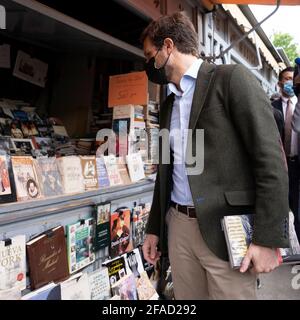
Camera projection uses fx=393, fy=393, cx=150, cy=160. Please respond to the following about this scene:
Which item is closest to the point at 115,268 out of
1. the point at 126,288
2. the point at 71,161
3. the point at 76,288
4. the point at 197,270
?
the point at 126,288

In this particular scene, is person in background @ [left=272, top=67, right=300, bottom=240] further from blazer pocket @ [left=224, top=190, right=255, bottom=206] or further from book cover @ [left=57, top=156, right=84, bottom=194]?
blazer pocket @ [left=224, top=190, right=255, bottom=206]

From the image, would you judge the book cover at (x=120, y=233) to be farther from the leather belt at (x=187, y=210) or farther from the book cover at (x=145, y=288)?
the leather belt at (x=187, y=210)

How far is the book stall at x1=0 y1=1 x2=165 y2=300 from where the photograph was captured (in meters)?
2.18

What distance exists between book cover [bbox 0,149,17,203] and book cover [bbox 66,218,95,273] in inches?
16.7

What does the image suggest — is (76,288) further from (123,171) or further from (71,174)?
(123,171)

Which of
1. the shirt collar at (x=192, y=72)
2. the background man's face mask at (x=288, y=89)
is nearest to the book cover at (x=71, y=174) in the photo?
the shirt collar at (x=192, y=72)

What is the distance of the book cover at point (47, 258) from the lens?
2129 mm

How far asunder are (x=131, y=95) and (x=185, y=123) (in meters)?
1.80

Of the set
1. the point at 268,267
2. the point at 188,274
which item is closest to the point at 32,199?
the point at 188,274

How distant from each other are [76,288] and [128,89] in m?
1.78

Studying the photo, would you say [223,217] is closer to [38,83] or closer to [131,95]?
[131,95]

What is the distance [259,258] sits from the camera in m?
1.46

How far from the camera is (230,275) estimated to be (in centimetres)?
158
